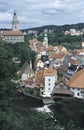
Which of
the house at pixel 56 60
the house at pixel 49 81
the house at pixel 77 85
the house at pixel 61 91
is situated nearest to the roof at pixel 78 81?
the house at pixel 77 85

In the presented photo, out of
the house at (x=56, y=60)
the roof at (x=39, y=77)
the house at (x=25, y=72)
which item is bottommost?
the house at (x=56, y=60)

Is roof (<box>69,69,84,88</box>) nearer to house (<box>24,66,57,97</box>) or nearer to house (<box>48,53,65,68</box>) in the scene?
house (<box>24,66,57,97</box>)

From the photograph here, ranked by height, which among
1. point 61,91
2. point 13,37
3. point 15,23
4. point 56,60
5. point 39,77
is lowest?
point 56,60

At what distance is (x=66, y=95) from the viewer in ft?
108

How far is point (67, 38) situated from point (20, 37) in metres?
17.7

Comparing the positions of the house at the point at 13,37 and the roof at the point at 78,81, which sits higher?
the roof at the point at 78,81

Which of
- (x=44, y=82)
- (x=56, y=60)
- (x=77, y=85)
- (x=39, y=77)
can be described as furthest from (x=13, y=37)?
(x=77, y=85)

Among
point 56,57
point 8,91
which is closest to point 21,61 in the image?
point 56,57

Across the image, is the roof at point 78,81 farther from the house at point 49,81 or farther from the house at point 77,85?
the house at point 49,81

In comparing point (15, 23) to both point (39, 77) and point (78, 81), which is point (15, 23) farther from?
point (78, 81)

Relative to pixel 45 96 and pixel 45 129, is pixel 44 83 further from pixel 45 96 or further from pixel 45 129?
pixel 45 129

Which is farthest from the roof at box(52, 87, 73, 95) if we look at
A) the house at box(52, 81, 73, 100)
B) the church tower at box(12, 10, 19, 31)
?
the church tower at box(12, 10, 19, 31)

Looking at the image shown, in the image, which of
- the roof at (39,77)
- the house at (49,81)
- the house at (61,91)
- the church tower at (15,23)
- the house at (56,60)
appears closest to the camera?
the house at (61,91)

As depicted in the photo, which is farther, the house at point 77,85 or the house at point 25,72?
the house at point 25,72
